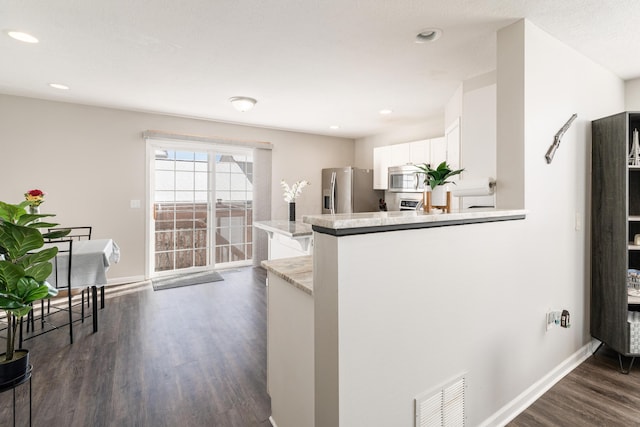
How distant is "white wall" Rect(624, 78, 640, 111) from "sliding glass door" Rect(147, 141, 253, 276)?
15.6 feet

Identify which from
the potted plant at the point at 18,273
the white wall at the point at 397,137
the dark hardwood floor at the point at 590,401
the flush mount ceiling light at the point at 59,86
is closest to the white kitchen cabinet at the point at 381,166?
the white wall at the point at 397,137

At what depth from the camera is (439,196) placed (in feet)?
6.17

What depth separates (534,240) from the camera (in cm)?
193

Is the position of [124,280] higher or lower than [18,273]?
lower

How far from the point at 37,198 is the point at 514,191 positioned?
348 centimetres

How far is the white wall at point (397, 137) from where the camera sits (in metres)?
4.71

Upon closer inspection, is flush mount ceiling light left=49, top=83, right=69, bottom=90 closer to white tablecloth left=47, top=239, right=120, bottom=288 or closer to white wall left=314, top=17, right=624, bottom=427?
white tablecloth left=47, top=239, right=120, bottom=288

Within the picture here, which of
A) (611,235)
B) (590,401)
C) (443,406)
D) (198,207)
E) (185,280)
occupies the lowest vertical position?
(590,401)

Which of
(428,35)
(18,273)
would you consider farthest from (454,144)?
(18,273)

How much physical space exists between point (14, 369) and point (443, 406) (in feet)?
6.29

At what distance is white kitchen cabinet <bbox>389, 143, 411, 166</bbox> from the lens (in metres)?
4.82

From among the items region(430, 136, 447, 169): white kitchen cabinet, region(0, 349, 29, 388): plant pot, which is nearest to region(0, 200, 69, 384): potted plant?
region(0, 349, 29, 388): plant pot

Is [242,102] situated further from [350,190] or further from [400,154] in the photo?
[400,154]

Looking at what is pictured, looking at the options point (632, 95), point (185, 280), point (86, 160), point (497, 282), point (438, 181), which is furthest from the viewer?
point (185, 280)
